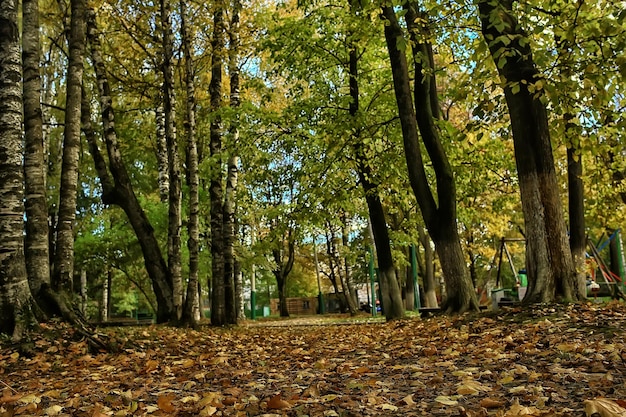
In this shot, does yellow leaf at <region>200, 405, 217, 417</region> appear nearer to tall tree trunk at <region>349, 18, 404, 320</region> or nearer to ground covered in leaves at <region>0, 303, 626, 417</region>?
ground covered in leaves at <region>0, 303, 626, 417</region>

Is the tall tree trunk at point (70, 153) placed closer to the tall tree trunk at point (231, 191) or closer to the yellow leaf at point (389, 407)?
the tall tree trunk at point (231, 191)

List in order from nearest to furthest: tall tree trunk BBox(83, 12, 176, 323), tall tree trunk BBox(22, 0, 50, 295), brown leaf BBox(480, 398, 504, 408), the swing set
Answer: brown leaf BBox(480, 398, 504, 408) → tall tree trunk BBox(22, 0, 50, 295) → tall tree trunk BBox(83, 12, 176, 323) → the swing set

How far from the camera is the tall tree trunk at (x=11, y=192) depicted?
6.00 m

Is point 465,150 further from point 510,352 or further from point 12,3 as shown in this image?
point 12,3

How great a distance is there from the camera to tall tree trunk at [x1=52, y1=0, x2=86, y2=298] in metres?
9.30

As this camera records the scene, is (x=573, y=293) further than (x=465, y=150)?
No

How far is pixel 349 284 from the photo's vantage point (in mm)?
31562

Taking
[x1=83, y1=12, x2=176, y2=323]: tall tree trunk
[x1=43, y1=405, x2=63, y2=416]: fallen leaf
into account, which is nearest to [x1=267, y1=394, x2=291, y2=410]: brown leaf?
[x1=43, y1=405, x2=63, y2=416]: fallen leaf

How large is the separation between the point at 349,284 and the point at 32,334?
2631 centimetres

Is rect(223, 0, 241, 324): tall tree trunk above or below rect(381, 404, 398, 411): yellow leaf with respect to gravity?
above

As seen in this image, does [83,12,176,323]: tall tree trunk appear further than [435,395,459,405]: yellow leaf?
Yes

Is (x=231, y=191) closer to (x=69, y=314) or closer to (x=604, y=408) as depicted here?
(x=69, y=314)

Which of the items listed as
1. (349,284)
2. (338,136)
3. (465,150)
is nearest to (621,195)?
(465,150)

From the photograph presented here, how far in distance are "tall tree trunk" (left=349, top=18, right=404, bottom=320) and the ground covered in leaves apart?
5.73 meters
